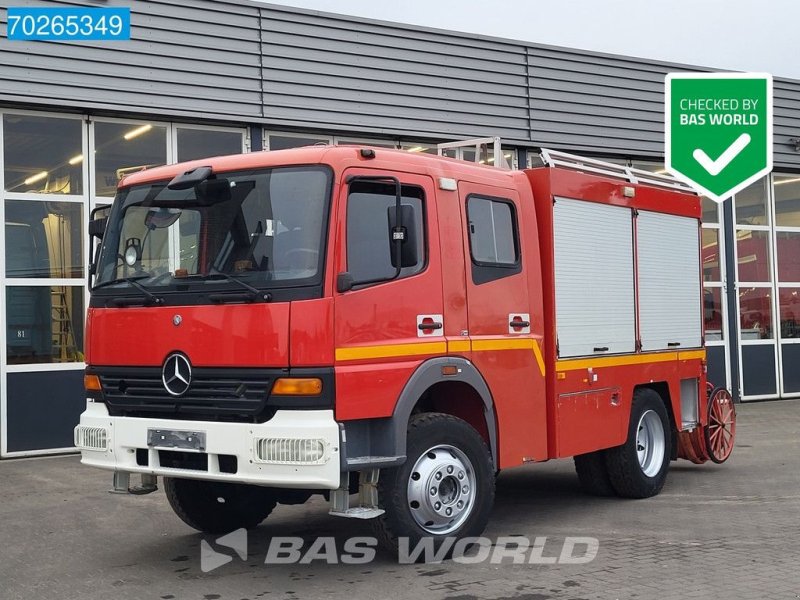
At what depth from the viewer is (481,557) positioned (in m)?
7.04

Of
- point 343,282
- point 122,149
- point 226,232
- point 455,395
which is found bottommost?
point 455,395

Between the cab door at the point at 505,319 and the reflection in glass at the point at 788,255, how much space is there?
13.3 m

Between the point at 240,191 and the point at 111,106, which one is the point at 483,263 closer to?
the point at 240,191

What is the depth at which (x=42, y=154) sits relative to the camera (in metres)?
12.9

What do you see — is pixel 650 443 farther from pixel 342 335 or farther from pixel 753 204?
pixel 753 204

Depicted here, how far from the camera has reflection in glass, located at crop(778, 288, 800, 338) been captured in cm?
1991

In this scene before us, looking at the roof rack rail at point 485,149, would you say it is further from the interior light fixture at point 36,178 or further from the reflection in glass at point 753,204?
the reflection in glass at point 753,204

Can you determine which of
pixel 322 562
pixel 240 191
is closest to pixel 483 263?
pixel 240 191

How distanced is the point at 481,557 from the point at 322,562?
3.44 feet

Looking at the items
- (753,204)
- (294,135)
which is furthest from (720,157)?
(294,135)

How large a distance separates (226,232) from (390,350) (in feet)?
4.17

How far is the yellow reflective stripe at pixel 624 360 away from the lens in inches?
330

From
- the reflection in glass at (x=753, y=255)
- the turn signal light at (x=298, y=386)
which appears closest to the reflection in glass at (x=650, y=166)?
the reflection in glass at (x=753, y=255)

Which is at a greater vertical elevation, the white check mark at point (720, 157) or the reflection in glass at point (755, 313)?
the white check mark at point (720, 157)
